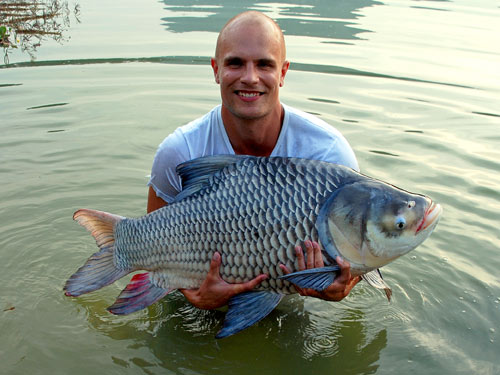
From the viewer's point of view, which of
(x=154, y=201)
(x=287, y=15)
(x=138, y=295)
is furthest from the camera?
(x=287, y=15)

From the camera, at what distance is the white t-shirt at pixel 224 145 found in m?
3.12

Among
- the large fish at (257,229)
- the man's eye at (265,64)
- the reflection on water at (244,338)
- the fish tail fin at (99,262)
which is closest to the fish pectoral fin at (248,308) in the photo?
the large fish at (257,229)

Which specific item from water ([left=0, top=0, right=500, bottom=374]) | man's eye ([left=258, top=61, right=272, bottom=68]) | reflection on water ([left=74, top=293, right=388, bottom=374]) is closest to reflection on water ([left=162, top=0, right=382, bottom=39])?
water ([left=0, top=0, right=500, bottom=374])

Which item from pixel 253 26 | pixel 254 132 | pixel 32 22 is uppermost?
pixel 253 26

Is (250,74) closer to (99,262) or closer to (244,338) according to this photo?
(99,262)

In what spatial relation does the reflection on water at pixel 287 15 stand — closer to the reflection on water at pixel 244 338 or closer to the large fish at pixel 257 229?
the reflection on water at pixel 244 338

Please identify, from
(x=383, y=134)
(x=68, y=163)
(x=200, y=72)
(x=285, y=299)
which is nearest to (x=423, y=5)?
(x=200, y=72)

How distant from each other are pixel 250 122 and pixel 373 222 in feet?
3.29

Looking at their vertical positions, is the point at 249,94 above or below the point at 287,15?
below

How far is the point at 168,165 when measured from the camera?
319 centimetres

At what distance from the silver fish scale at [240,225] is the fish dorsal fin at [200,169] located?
26 mm

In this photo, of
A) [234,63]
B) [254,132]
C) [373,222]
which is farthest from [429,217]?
[234,63]

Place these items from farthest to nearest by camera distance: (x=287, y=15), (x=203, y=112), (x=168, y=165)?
(x=287, y=15) → (x=203, y=112) → (x=168, y=165)

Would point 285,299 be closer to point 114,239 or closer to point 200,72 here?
point 114,239
